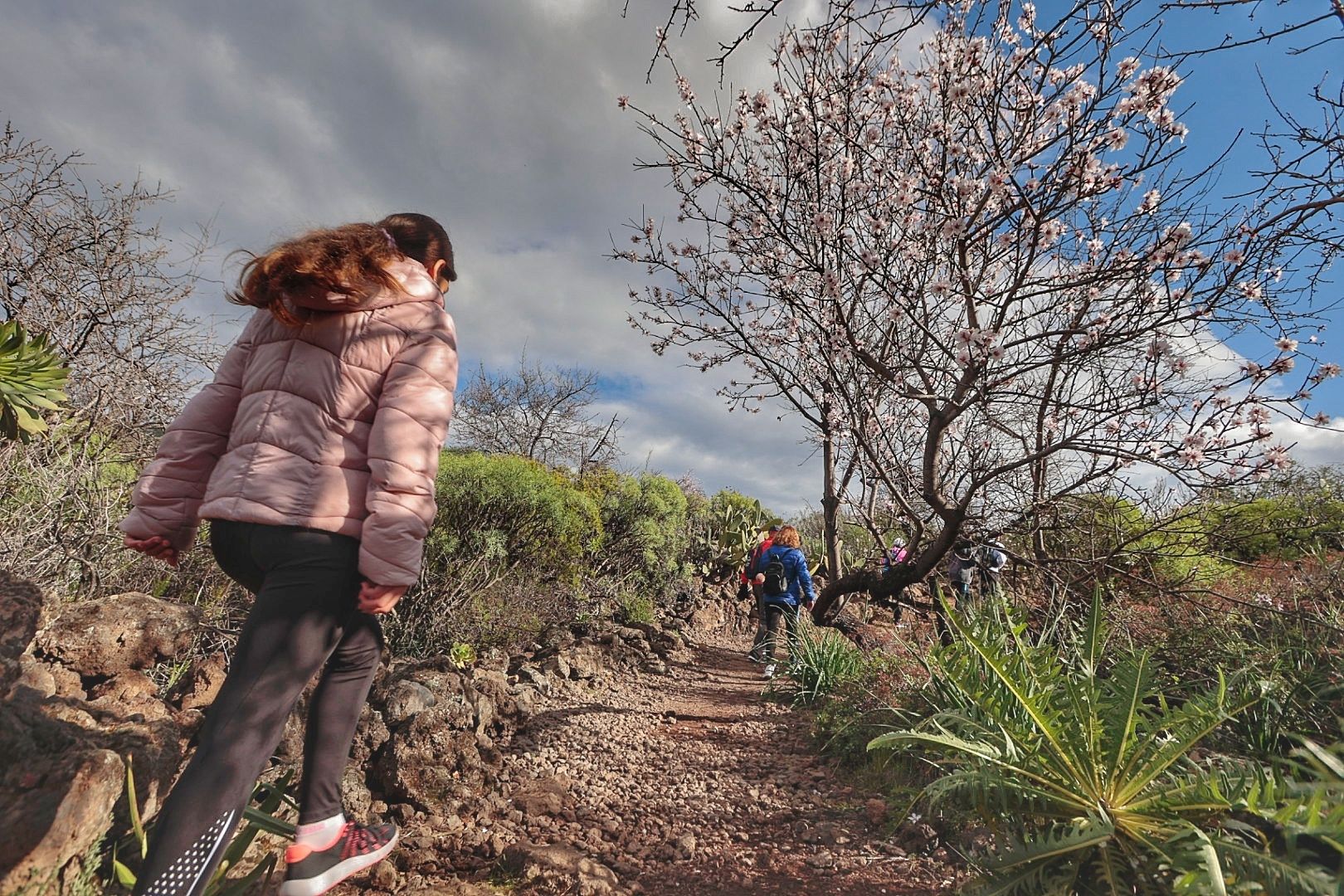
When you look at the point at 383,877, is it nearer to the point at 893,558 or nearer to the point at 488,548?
the point at 488,548

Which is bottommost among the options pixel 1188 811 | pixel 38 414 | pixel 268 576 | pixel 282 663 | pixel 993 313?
pixel 1188 811

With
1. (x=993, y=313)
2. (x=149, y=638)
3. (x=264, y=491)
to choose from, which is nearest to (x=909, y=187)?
(x=993, y=313)

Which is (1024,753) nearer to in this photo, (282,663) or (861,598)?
(282,663)

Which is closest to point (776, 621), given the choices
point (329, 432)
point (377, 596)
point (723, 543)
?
point (723, 543)

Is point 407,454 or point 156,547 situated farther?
point 156,547

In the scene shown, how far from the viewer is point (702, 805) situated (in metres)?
3.27

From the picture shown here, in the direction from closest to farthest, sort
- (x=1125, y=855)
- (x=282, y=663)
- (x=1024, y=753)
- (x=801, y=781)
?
(x=282, y=663), (x=1125, y=855), (x=1024, y=753), (x=801, y=781)

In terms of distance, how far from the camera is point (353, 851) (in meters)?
1.79

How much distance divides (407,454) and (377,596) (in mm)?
385

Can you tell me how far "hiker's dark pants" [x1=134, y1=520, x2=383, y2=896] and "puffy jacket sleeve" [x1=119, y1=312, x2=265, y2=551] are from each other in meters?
0.30

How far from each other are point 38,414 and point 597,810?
13.2 feet

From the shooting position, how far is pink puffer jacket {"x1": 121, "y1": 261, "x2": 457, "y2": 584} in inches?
65.2

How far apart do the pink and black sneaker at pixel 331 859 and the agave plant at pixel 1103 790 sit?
155 cm

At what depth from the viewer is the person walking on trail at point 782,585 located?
7051 mm
